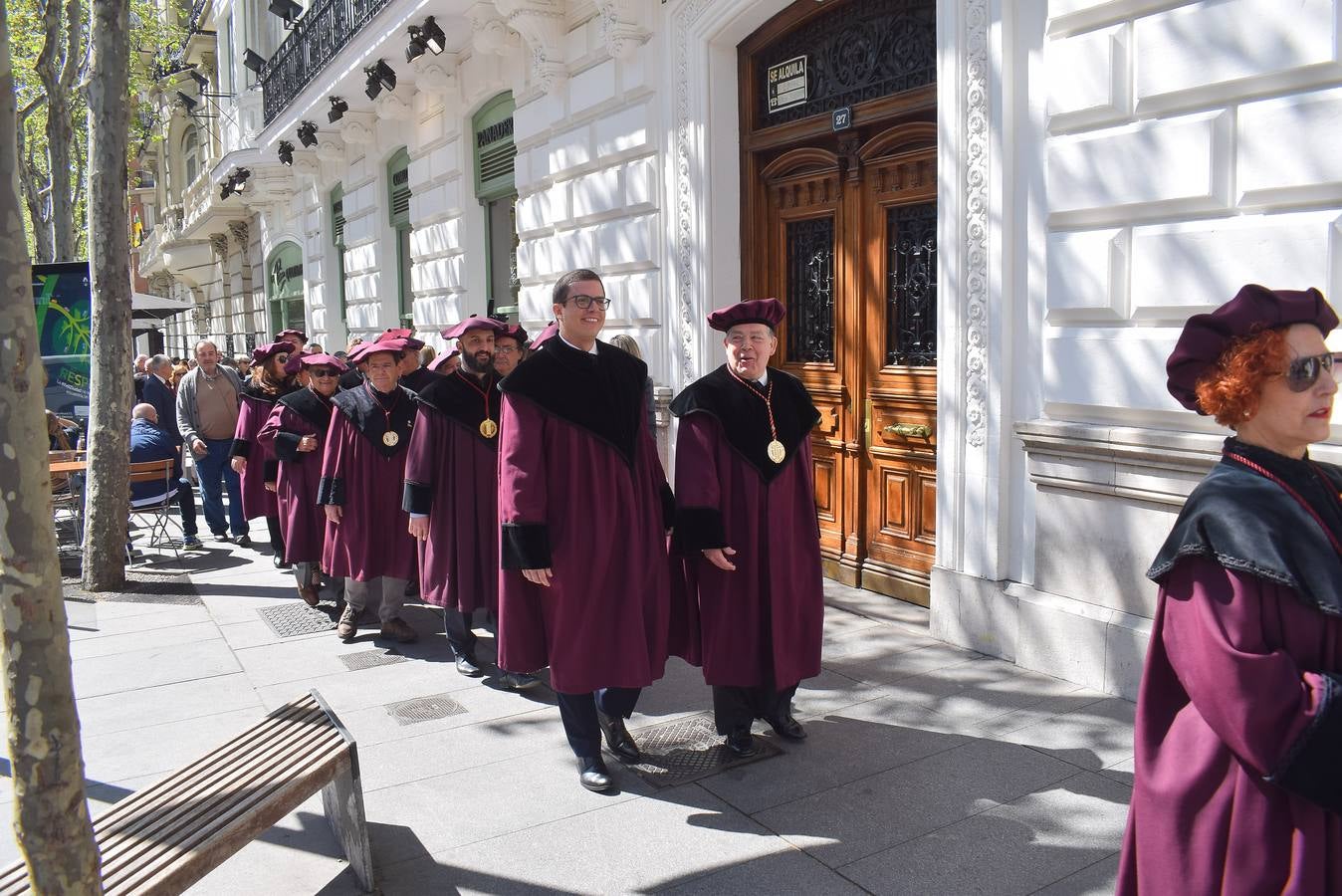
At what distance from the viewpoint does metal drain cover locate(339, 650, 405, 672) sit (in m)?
6.29

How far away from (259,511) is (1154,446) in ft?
23.7

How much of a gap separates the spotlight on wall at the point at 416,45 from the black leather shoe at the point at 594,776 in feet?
30.9

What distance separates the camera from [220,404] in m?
10.6

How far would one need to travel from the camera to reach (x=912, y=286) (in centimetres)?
682

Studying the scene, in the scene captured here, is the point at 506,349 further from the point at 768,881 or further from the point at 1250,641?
the point at 1250,641

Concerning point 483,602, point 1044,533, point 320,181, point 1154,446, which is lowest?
point 483,602

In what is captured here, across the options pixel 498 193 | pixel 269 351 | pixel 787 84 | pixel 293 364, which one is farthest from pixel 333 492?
pixel 498 193

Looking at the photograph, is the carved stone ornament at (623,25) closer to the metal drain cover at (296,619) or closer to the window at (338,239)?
the metal drain cover at (296,619)

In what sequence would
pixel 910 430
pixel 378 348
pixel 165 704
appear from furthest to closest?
1. pixel 910 430
2. pixel 378 348
3. pixel 165 704

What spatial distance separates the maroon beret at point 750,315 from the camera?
4406 mm

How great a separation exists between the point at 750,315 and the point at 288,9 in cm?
1675

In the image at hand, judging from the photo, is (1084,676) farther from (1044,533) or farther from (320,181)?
(320,181)

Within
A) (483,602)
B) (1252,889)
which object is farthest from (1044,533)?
(1252,889)

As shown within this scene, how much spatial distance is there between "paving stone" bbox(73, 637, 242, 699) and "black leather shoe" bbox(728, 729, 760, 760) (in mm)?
3262
